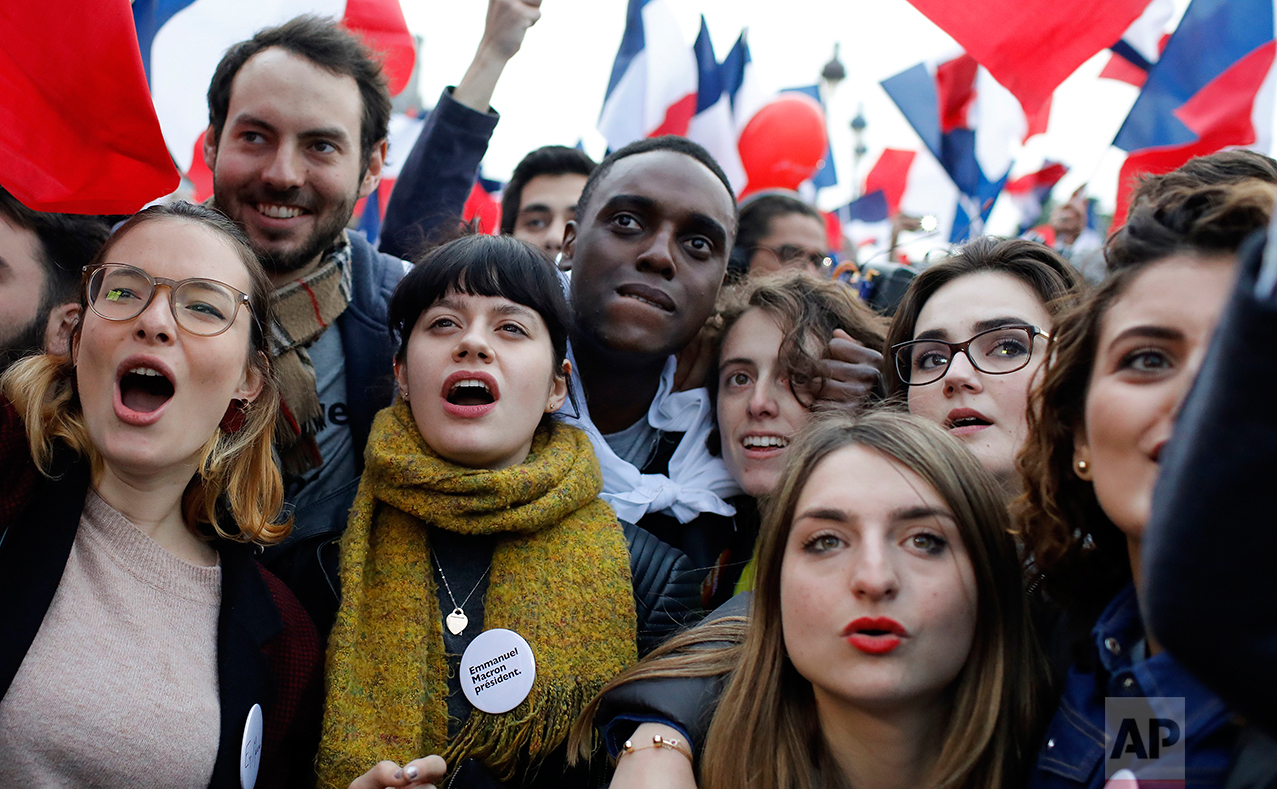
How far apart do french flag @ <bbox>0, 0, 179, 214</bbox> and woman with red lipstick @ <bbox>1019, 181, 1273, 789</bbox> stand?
7.44ft

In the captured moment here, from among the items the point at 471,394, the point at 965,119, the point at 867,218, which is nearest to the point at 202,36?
the point at 471,394

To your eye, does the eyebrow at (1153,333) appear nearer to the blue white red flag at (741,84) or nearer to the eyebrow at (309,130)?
the eyebrow at (309,130)

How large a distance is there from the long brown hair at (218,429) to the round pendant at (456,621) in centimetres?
48

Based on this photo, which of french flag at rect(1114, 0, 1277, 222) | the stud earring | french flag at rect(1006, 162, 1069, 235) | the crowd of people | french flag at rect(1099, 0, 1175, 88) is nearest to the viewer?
the crowd of people

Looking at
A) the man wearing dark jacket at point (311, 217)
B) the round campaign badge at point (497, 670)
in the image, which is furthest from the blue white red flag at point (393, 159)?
the round campaign badge at point (497, 670)

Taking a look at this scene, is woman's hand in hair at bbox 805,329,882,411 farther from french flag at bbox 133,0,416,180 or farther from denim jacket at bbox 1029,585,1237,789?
french flag at bbox 133,0,416,180

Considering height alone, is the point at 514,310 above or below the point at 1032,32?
below

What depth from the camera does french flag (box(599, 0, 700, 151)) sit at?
232 inches

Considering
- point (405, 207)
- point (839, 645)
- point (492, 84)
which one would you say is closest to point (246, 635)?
point (839, 645)

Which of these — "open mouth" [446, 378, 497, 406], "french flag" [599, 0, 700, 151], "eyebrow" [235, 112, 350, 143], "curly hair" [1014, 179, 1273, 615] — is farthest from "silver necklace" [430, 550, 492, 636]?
"french flag" [599, 0, 700, 151]

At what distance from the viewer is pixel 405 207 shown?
4004 millimetres

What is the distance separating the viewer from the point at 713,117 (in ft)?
19.8

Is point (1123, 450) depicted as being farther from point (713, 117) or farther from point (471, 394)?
point (713, 117)

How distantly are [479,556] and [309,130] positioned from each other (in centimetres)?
161
